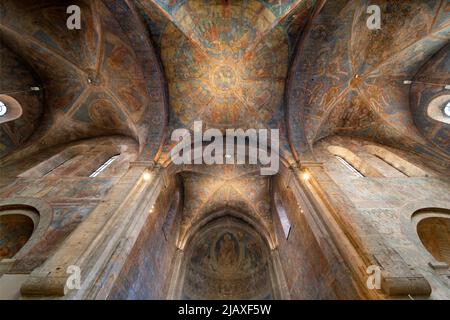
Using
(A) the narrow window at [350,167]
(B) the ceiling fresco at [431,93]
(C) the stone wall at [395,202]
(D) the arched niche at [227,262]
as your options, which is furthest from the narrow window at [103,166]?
(B) the ceiling fresco at [431,93]

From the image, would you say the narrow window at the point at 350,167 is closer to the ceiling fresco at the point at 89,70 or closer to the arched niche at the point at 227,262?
the arched niche at the point at 227,262

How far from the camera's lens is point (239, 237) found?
41.4 ft

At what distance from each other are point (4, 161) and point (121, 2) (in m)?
7.42

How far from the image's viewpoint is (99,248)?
4445 millimetres

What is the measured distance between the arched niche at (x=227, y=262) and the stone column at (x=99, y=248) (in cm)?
585

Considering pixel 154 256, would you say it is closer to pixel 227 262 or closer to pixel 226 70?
pixel 227 262

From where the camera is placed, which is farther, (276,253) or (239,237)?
(239,237)

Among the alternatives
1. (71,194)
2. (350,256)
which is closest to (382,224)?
(350,256)

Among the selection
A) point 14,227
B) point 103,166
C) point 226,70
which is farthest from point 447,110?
point 14,227

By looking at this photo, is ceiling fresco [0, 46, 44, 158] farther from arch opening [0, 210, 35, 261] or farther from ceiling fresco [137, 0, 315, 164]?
ceiling fresco [137, 0, 315, 164]

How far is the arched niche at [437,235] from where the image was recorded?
6152 millimetres

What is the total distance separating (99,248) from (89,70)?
773 centimetres

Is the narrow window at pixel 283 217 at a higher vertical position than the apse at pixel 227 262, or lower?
higher

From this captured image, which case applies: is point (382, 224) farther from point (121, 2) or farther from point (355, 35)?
point (121, 2)
